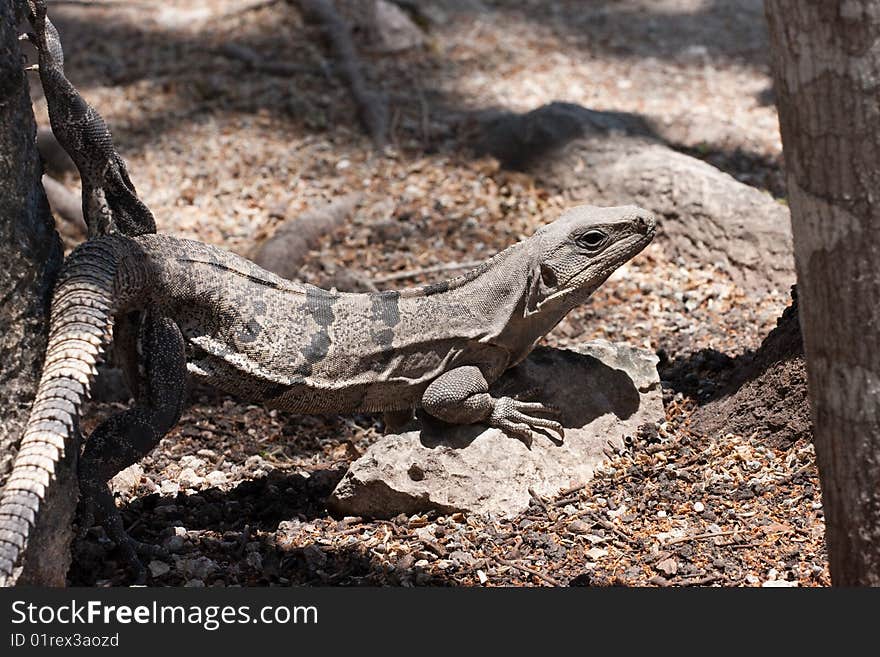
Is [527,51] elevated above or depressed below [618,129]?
above

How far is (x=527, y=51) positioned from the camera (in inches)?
437

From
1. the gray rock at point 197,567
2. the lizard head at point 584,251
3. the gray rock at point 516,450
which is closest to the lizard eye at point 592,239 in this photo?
the lizard head at point 584,251

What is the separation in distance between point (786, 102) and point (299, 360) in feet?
8.77

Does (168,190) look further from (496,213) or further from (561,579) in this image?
(561,579)

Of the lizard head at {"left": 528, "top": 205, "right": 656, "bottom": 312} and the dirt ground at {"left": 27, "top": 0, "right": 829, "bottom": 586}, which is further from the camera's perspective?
the lizard head at {"left": 528, "top": 205, "right": 656, "bottom": 312}

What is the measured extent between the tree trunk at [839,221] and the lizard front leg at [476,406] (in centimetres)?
194

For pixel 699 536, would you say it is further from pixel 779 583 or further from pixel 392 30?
pixel 392 30

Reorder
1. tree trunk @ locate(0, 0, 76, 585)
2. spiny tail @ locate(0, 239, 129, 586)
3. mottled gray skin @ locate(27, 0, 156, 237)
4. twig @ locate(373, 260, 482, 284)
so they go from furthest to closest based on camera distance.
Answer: twig @ locate(373, 260, 482, 284) < mottled gray skin @ locate(27, 0, 156, 237) < tree trunk @ locate(0, 0, 76, 585) < spiny tail @ locate(0, 239, 129, 586)

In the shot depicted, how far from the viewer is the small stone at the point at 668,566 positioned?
379 centimetres

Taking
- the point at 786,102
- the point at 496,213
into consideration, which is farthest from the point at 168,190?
the point at 786,102

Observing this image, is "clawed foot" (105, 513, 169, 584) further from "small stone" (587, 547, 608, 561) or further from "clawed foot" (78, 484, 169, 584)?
"small stone" (587, 547, 608, 561)

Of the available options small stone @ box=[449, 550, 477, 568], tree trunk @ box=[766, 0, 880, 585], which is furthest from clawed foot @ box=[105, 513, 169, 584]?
tree trunk @ box=[766, 0, 880, 585]

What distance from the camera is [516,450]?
458cm

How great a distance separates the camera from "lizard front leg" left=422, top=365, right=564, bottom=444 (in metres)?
4.54
